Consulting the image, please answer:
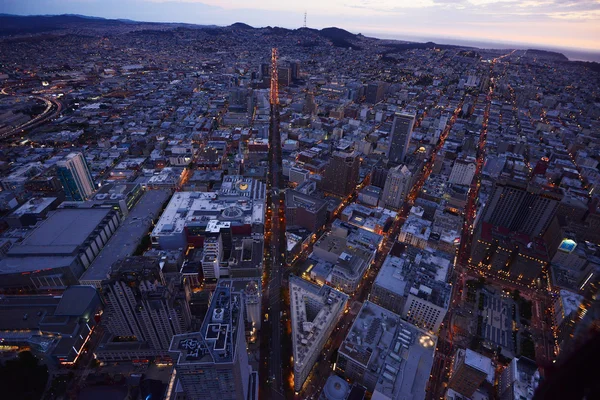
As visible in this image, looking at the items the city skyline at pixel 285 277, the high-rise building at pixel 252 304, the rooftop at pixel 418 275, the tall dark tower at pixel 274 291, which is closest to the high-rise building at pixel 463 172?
the city skyline at pixel 285 277

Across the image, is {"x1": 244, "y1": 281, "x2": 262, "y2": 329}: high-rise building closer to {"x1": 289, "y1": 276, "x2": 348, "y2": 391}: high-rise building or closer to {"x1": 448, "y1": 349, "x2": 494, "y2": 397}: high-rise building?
{"x1": 289, "y1": 276, "x2": 348, "y2": 391}: high-rise building

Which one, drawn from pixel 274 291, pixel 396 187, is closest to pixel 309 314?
pixel 274 291

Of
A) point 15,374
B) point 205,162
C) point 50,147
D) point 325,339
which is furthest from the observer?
point 50,147

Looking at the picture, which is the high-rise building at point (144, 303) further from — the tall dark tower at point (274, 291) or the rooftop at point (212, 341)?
the tall dark tower at point (274, 291)

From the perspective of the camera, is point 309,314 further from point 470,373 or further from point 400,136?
point 400,136

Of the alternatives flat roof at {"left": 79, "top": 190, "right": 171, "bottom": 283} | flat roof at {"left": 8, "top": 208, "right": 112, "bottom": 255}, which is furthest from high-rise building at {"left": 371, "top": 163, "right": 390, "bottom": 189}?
flat roof at {"left": 8, "top": 208, "right": 112, "bottom": 255}

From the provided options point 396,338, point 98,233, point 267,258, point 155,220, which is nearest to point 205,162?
point 155,220

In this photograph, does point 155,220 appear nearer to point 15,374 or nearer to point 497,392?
point 15,374
